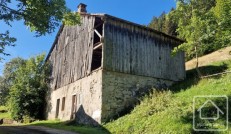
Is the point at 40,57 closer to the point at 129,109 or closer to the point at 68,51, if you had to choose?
the point at 68,51

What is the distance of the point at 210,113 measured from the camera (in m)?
12.7

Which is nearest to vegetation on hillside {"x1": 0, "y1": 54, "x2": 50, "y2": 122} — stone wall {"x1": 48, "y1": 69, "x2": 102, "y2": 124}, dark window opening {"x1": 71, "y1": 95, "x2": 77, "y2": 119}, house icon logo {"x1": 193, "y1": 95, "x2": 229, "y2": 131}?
stone wall {"x1": 48, "y1": 69, "x2": 102, "y2": 124}

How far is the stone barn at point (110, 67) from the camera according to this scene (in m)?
19.4

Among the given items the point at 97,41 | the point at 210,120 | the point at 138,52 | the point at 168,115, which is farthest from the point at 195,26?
the point at 210,120

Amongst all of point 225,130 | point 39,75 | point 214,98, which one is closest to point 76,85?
point 39,75

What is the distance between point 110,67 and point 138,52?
324 centimetres

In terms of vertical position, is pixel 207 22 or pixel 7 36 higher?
pixel 207 22

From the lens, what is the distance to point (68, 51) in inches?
1029

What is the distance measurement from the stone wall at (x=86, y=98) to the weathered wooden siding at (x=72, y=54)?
0.68 meters

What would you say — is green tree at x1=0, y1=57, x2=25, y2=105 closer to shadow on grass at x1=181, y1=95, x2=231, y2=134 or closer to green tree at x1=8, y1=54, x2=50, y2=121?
green tree at x1=8, y1=54, x2=50, y2=121

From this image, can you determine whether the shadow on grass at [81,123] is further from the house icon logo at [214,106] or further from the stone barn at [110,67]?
the house icon logo at [214,106]

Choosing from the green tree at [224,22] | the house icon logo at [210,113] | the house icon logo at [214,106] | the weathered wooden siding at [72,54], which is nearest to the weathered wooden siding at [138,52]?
the weathered wooden siding at [72,54]

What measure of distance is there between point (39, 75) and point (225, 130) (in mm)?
23484

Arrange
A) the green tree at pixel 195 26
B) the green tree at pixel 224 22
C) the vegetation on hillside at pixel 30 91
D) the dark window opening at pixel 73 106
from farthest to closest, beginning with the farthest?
the vegetation on hillside at pixel 30 91 → the dark window opening at pixel 73 106 → the green tree at pixel 195 26 → the green tree at pixel 224 22
